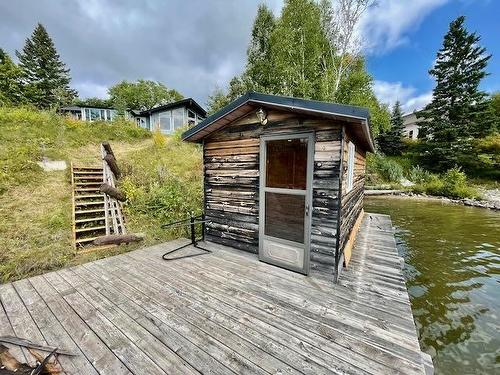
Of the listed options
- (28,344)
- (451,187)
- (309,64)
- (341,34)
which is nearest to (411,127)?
(451,187)

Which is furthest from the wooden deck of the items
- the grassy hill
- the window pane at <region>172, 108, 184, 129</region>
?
the window pane at <region>172, 108, 184, 129</region>

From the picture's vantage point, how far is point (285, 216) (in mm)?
3688

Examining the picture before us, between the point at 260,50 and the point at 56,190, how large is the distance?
1618 cm

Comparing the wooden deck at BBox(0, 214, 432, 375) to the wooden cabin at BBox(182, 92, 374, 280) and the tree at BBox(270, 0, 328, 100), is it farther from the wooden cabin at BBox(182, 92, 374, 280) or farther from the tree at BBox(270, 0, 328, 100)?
the tree at BBox(270, 0, 328, 100)

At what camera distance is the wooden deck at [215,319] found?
1912 mm

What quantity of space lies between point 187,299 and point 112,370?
1.08m

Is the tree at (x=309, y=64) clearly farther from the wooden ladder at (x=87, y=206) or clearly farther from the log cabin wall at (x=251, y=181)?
the wooden ladder at (x=87, y=206)

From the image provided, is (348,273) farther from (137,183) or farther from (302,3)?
(302,3)

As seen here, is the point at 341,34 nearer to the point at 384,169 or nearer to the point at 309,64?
the point at 309,64

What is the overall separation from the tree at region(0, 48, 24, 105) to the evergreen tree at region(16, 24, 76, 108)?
222 cm

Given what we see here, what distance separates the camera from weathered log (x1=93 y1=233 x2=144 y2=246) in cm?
480

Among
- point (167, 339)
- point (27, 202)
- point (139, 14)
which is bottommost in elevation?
point (167, 339)

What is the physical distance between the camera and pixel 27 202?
5.65 meters

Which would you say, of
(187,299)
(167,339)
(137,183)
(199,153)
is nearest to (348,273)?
(187,299)
